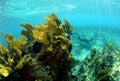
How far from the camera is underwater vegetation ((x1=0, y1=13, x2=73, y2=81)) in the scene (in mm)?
4059

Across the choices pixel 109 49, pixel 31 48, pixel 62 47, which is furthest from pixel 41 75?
pixel 109 49

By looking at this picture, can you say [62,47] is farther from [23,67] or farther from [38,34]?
[23,67]

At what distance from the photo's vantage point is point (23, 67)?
4.12 meters

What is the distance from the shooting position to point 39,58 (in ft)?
14.5

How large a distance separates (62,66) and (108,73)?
0.97 meters

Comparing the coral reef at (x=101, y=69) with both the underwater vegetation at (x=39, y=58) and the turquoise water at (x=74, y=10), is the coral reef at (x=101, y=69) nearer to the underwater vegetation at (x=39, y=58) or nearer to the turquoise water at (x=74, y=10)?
the underwater vegetation at (x=39, y=58)

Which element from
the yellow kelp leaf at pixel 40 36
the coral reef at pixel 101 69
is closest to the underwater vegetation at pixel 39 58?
the yellow kelp leaf at pixel 40 36

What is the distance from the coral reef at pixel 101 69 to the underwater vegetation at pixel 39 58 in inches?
26.2

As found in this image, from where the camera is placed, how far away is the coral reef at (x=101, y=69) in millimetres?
4324

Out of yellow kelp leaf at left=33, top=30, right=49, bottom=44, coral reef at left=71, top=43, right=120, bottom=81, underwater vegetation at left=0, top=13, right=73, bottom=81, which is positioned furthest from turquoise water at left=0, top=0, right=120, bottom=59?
coral reef at left=71, top=43, right=120, bottom=81

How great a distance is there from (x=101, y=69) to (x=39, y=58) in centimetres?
144

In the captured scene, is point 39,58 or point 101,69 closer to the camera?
point 39,58

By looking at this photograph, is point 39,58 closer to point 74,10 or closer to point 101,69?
point 101,69

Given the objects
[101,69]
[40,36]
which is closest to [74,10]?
[101,69]
